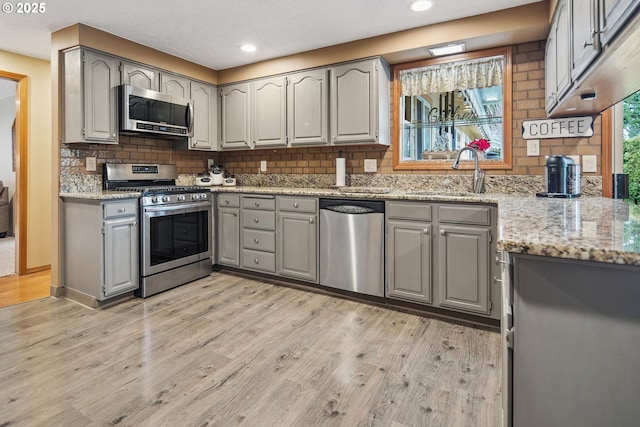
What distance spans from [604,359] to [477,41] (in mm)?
2807

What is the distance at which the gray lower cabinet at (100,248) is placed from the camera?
9.78 feet

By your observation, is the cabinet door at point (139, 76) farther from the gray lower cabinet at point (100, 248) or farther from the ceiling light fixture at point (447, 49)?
the ceiling light fixture at point (447, 49)

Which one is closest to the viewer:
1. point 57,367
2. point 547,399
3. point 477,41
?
point 547,399

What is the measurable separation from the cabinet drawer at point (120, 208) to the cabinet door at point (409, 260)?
2173 millimetres

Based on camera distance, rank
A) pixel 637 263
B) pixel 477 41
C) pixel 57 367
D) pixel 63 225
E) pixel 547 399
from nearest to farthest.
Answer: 1. pixel 637 263
2. pixel 547 399
3. pixel 57 367
4. pixel 477 41
5. pixel 63 225

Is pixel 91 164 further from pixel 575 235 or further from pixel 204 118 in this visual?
pixel 575 235

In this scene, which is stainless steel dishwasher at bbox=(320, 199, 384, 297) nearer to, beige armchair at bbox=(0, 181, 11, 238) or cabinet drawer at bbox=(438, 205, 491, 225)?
cabinet drawer at bbox=(438, 205, 491, 225)

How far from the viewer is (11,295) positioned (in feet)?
10.9

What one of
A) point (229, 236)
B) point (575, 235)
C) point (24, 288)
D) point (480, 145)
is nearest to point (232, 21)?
point (229, 236)

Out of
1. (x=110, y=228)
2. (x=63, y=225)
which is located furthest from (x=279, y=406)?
(x=63, y=225)

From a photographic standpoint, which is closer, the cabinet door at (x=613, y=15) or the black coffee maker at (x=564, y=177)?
the cabinet door at (x=613, y=15)

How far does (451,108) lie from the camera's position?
3432mm

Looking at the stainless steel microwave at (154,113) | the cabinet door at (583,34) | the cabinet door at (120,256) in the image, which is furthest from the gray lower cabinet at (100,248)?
the cabinet door at (583,34)

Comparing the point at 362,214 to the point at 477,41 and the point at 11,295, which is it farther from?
the point at 11,295
